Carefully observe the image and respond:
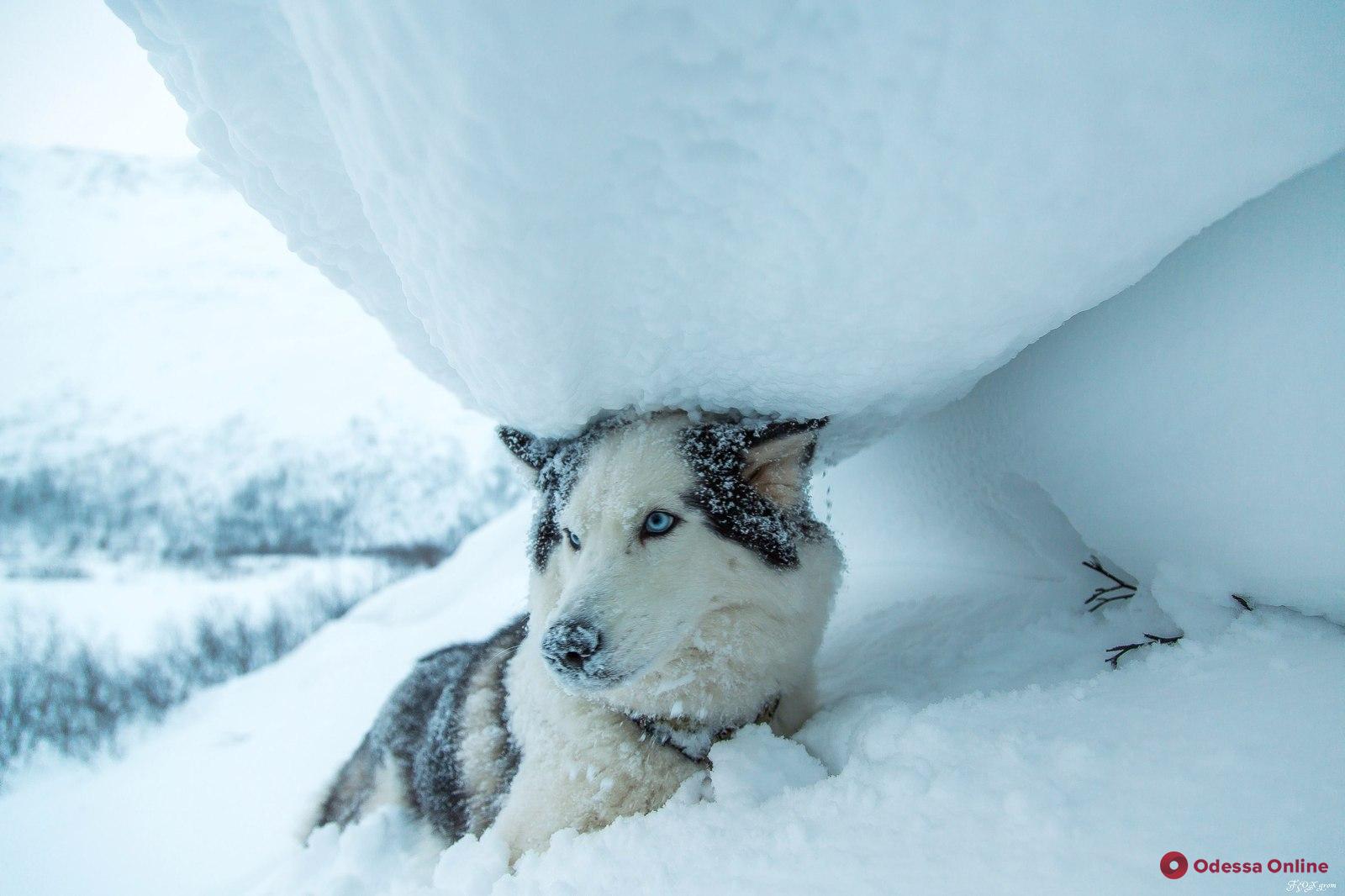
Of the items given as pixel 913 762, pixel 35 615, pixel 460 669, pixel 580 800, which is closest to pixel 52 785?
pixel 35 615

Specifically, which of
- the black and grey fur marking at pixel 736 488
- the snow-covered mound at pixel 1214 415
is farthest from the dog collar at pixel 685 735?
the snow-covered mound at pixel 1214 415

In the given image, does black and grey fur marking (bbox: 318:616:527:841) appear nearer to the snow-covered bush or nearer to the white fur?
the white fur

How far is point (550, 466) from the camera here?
2.21m

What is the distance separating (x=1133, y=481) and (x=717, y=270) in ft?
4.85

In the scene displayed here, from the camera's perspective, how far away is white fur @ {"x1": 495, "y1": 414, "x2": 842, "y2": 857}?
1798 millimetres

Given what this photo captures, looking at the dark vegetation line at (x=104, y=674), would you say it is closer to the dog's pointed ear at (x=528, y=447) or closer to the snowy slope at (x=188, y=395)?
the snowy slope at (x=188, y=395)

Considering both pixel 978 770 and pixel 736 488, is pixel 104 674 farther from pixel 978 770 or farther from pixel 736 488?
pixel 978 770

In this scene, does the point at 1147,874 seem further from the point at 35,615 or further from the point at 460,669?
the point at 35,615

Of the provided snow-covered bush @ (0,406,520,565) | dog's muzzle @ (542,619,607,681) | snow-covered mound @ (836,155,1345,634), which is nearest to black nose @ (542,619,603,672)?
dog's muzzle @ (542,619,607,681)

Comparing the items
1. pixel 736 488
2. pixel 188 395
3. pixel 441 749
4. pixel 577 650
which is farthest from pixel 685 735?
pixel 188 395

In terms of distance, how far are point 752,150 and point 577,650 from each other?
1324 millimetres

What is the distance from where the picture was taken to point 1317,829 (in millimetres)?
914

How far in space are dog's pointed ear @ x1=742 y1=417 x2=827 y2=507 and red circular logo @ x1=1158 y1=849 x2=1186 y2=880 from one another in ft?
4.18

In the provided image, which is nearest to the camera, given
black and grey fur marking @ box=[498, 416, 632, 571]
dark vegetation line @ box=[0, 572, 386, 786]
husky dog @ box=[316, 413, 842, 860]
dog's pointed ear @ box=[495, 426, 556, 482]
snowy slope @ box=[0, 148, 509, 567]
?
husky dog @ box=[316, 413, 842, 860]
